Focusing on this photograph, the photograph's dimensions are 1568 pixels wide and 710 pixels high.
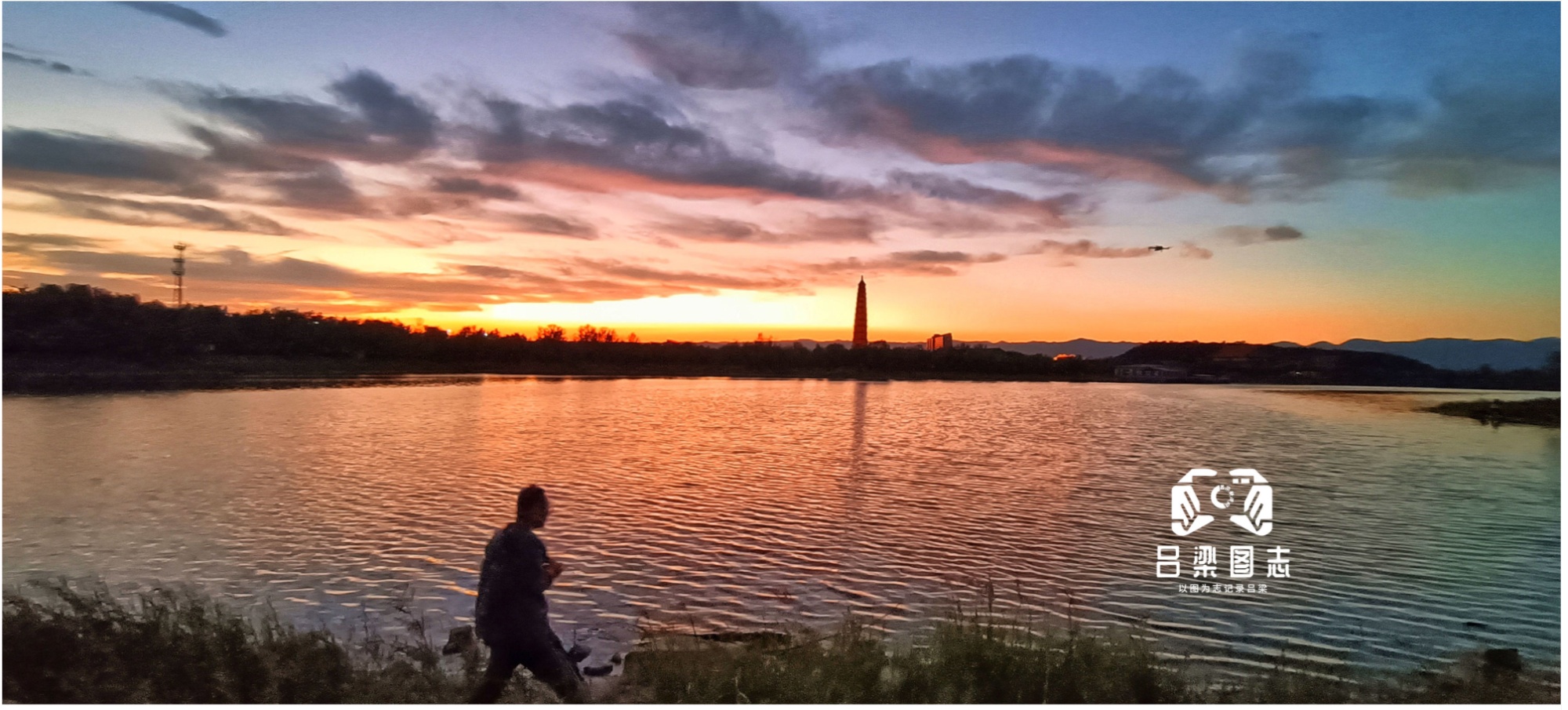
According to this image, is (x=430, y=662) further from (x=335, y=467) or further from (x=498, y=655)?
(x=335, y=467)

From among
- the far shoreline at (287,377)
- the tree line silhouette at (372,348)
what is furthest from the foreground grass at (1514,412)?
the tree line silhouette at (372,348)

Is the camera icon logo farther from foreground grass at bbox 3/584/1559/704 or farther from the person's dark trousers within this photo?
the person's dark trousers

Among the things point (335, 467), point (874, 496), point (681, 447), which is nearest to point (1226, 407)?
point (681, 447)

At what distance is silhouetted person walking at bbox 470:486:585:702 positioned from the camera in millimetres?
7219

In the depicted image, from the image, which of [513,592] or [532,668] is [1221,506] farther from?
[513,592]

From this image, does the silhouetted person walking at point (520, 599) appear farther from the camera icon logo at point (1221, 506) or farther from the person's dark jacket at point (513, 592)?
the camera icon logo at point (1221, 506)

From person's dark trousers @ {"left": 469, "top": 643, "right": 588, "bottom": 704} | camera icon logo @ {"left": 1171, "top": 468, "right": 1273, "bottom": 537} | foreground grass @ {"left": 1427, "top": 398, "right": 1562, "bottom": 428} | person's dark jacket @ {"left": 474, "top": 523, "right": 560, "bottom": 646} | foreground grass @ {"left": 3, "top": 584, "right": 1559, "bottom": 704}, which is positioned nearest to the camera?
person's dark jacket @ {"left": 474, "top": 523, "right": 560, "bottom": 646}

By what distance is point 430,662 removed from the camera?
362 inches

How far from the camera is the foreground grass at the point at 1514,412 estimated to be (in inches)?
2264

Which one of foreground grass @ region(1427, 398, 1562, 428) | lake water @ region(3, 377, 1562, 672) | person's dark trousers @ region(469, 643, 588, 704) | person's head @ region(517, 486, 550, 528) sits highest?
person's head @ region(517, 486, 550, 528)

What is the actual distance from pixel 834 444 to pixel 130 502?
2760cm

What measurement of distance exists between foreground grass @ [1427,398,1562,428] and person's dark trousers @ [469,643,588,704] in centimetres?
6491

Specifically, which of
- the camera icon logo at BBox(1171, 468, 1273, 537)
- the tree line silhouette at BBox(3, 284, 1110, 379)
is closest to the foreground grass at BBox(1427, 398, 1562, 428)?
the camera icon logo at BBox(1171, 468, 1273, 537)

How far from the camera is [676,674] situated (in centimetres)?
891
